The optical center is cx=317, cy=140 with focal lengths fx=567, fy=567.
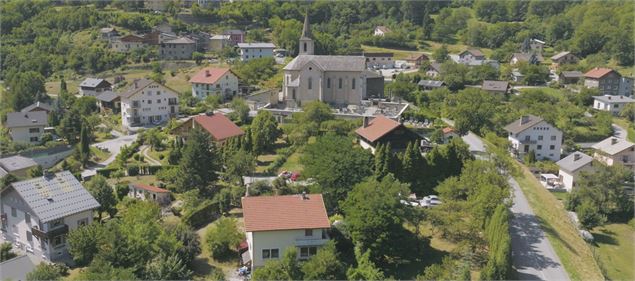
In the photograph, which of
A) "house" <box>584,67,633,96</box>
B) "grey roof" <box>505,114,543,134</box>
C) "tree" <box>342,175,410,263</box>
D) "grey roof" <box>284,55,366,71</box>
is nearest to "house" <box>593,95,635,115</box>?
"house" <box>584,67,633,96</box>

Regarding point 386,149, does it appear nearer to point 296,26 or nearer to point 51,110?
point 51,110

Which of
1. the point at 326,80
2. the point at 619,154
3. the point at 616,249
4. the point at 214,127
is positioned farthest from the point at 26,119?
the point at 619,154

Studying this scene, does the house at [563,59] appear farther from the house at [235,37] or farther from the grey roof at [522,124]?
the house at [235,37]

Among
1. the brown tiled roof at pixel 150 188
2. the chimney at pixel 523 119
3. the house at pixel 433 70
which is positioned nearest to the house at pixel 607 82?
the house at pixel 433 70

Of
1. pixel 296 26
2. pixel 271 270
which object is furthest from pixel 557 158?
pixel 296 26

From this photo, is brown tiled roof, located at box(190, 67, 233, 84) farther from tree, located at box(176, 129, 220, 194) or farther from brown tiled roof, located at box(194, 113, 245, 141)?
tree, located at box(176, 129, 220, 194)

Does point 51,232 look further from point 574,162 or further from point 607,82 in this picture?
point 607,82
